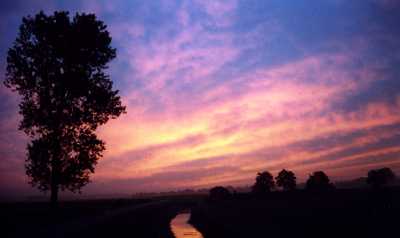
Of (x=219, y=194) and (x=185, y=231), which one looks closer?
(x=185, y=231)

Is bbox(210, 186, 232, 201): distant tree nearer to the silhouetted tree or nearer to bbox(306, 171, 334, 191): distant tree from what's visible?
bbox(306, 171, 334, 191): distant tree

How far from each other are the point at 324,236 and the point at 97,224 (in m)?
18.4

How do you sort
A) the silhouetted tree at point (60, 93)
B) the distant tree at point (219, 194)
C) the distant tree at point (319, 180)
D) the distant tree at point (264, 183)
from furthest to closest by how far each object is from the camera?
the distant tree at point (264, 183) → the distant tree at point (319, 180) → the distant tree at point (219, 194) → the silhouetted tree at point (60, 93)

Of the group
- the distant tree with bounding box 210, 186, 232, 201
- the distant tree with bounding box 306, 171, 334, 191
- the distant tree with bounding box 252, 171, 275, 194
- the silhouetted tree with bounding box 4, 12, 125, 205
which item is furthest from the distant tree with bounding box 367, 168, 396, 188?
the silhouetted tree with bounding box 4, 12, 125, 205

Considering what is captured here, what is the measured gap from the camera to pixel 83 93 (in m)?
38.5

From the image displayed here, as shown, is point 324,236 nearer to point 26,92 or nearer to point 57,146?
point 57,146

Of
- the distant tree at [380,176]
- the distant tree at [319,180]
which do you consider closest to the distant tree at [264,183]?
the distant tree at [319,180]

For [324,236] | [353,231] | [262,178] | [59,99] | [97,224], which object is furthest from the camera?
[262,178]

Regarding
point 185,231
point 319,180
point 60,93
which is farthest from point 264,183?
point 60,93

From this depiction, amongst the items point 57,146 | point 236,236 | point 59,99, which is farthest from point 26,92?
point 236,236

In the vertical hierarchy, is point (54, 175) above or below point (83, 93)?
below

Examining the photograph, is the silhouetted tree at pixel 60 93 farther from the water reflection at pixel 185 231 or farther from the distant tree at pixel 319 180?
the distant tree at pixel 319 180

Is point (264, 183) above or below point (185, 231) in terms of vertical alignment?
above

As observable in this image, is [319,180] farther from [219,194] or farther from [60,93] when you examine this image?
[60,93]
